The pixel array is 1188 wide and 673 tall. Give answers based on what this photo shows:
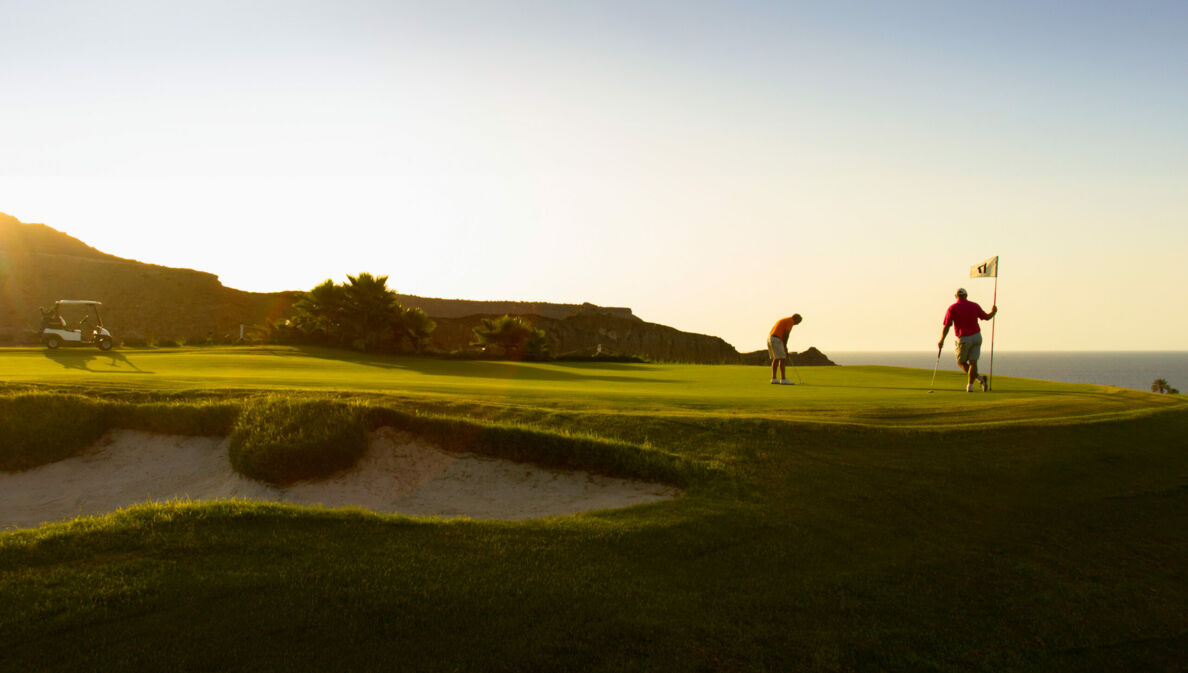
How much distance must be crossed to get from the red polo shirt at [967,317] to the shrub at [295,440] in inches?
555

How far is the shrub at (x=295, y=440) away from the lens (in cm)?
991

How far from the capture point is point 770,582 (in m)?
7.16

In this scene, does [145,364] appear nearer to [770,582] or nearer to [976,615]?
[770,582]

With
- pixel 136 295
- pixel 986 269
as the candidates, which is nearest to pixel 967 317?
pixel 986 269

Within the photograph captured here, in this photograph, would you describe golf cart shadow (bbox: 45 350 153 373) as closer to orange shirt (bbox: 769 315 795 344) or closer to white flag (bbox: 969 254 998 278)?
orange shirt (bbox: 769 315 795 344)

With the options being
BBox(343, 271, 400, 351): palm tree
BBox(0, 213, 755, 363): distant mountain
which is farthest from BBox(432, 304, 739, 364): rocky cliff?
BBox(343, 271, 400, 351): palm tree

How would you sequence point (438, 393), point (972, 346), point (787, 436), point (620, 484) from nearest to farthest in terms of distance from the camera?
point (620, 484)
point (787, 436)
point (438, 393)
point (972, 346)

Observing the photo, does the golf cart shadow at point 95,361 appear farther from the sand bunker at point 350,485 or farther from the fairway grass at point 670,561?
the sand bunker at point 350,485

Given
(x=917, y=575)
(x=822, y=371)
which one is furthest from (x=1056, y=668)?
(x=822, y=371)

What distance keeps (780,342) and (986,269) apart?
5431 millimetres

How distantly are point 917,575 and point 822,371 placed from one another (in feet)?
60.8

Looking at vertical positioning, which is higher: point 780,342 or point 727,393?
point 780,342

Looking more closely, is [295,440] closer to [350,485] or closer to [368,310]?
[350,485]

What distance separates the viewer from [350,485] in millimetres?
9859
